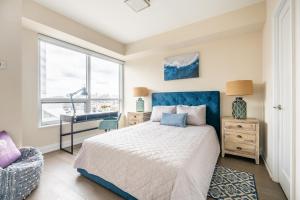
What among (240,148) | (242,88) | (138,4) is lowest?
(240,148)

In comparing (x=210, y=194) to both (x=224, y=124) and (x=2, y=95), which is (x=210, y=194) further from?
(x=2, y=95)

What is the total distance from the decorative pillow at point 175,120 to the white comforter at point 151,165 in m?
0.73

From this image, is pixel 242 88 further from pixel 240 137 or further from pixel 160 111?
pixel 160 111

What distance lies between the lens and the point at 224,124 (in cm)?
264

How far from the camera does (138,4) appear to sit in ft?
7.73

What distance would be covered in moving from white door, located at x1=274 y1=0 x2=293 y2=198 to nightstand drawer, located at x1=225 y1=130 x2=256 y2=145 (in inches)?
21.6

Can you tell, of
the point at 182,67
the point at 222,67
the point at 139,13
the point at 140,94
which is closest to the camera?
the point at 139,13

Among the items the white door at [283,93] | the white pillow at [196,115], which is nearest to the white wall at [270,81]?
the white door at [283,93]

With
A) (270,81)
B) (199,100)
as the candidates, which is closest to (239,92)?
(270,81)

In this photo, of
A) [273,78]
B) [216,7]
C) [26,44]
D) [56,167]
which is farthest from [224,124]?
[26,44]

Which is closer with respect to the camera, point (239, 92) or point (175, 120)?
point (239, 92)

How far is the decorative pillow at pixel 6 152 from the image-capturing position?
1.59 meters

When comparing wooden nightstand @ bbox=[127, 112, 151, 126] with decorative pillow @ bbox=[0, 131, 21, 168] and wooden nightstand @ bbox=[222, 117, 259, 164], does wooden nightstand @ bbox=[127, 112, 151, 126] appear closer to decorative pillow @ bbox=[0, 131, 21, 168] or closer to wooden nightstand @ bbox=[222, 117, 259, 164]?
wooden nightstand @ bbox=[222, 117, 259, 164]

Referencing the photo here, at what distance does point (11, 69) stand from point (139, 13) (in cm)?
220
